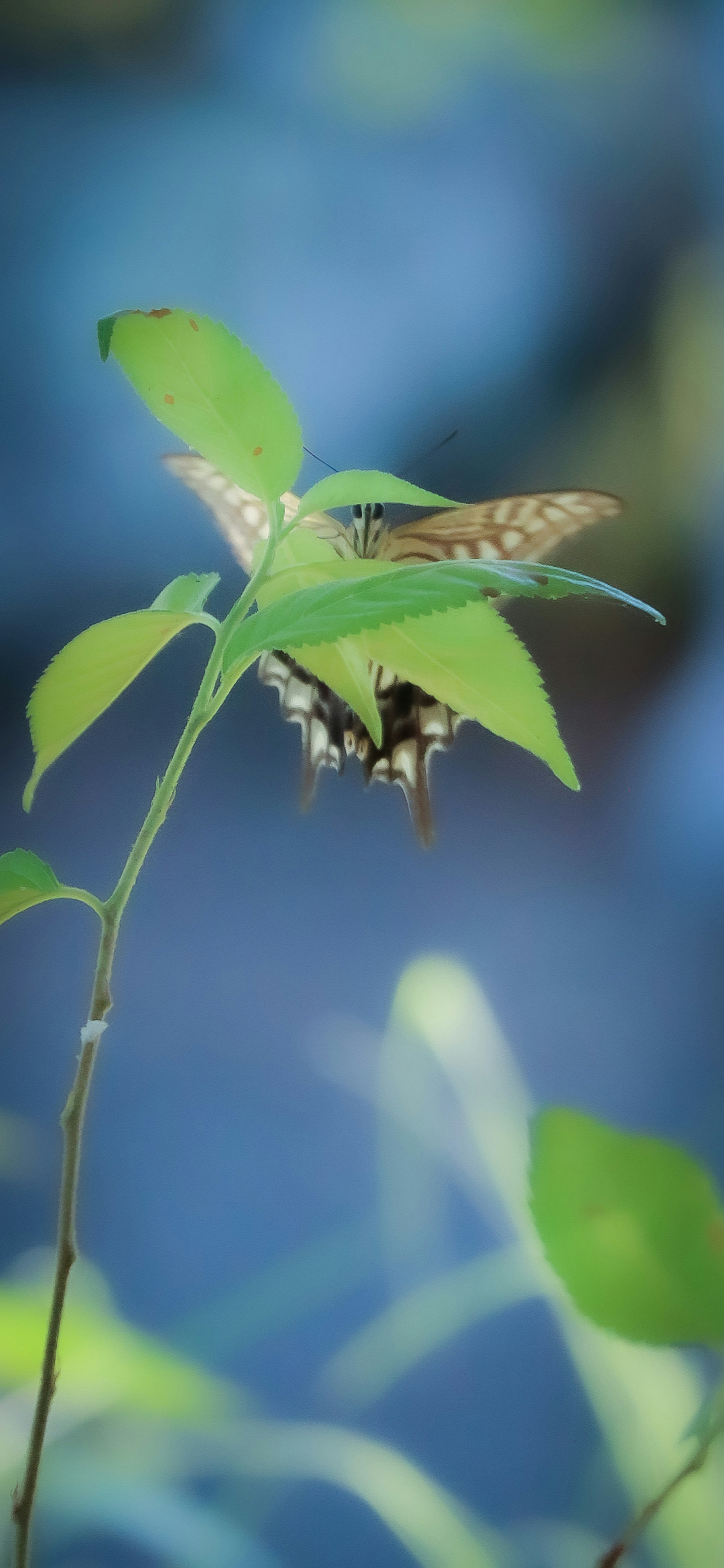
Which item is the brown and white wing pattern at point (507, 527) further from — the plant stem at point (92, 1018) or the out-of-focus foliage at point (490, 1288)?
the out-of-focus foliage at point (490, 1288)

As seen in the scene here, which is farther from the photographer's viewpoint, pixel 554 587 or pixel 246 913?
pixel 246 913

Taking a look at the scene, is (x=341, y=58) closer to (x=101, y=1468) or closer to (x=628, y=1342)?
(x=628, y=1342)

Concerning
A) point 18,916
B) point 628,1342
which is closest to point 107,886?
point 18,916

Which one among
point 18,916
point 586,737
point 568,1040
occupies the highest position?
point 586,737

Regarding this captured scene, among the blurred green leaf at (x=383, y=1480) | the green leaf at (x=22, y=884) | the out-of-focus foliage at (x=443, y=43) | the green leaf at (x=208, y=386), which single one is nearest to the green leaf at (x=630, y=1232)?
the blurred green leaf at (x=383, y=1480)

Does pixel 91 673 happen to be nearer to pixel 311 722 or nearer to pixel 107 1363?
pixel 311 722
